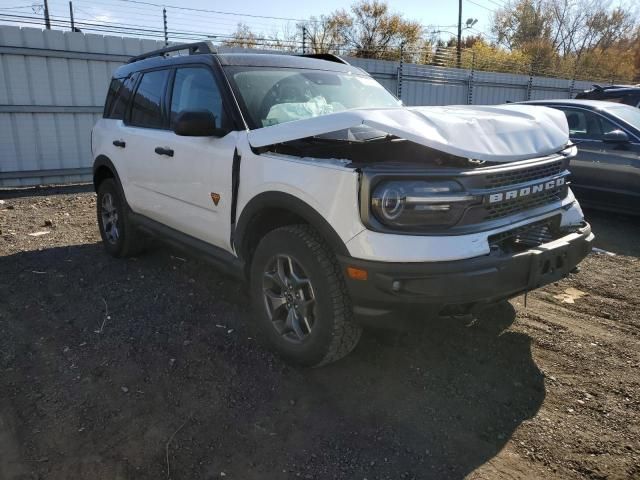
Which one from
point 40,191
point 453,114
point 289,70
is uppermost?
point 289,70

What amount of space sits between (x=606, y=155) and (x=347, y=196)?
5.33m

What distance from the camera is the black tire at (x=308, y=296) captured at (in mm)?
2750

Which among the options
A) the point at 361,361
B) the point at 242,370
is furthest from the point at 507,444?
the point at 242,370

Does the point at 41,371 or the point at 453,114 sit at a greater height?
the point at 453,114

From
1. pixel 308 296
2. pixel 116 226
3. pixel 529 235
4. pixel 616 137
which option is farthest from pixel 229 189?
pixel 616 137

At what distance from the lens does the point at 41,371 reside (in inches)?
125

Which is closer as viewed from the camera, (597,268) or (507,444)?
(507,444)

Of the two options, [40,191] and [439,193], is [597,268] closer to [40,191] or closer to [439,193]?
[439,193]

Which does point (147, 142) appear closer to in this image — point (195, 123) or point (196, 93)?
point (196, 93)

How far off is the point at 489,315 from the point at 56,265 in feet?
13.8

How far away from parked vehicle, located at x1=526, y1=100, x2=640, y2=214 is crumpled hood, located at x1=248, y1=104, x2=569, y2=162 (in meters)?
3.77

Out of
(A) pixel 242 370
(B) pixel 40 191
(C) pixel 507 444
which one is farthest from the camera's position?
(B) pixel 40 191

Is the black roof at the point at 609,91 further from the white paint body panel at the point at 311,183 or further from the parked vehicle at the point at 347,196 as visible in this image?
the white paint body panel at the point at 311,183

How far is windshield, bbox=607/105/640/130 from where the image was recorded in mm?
6507
